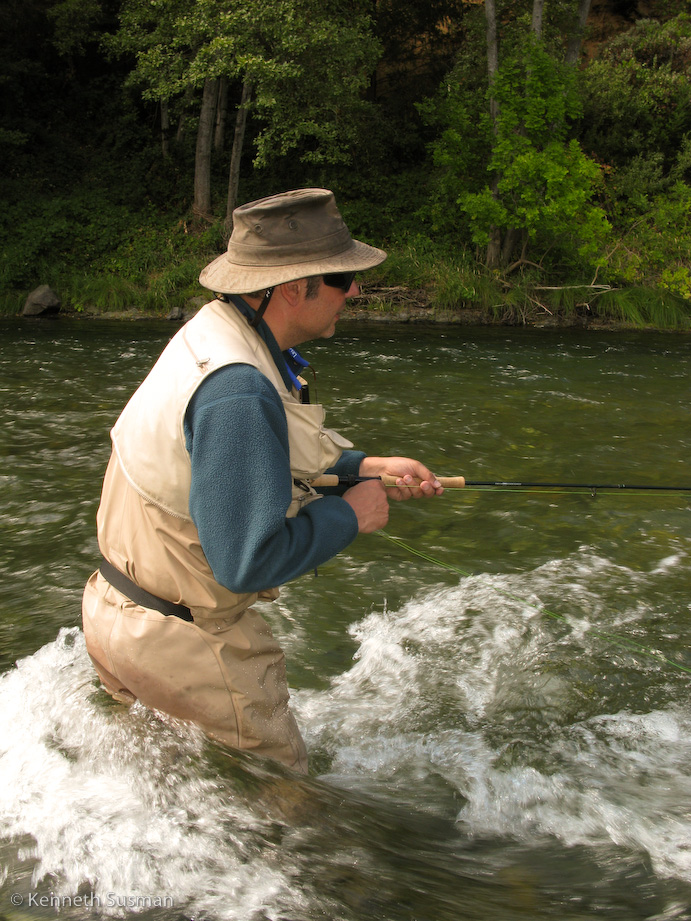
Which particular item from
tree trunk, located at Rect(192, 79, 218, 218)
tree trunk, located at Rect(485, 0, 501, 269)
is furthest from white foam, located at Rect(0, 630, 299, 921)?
tree trunk, located at Rect(192, 79, 218, 218)

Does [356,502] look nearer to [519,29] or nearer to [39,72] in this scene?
[519,29]

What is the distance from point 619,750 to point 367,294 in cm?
1619

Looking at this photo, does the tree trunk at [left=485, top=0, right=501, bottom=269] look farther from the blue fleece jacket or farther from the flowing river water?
the blue fleece jacket

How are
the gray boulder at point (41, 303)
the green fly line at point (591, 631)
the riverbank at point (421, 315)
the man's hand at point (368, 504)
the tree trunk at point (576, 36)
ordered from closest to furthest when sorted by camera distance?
1. the man's hand at point (368, 504)
2. the green fly line at point (591, 631)
3. the riverbank at point (421, 315)
4. the gray boulder at point (41, 303)
5. the tree trunk at point (576, 36)

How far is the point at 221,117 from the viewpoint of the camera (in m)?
25.2

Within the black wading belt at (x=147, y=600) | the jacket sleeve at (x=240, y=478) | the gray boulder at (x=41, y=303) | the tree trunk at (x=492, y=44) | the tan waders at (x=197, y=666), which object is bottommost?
the gray boulder at (x=41, y=303)

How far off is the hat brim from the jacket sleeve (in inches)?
11.6

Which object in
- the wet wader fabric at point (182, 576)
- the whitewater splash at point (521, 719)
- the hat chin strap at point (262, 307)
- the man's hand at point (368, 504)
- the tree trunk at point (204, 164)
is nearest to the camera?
the wet wader fabric at point (182, 576)

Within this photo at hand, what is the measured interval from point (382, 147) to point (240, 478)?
24.4 m

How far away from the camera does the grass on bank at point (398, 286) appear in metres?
17.9

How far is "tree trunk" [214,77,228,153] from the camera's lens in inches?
947

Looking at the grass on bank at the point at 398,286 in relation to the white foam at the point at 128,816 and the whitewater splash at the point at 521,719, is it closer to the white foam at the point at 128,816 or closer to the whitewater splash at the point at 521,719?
the whitewater splash at the point at 521,719

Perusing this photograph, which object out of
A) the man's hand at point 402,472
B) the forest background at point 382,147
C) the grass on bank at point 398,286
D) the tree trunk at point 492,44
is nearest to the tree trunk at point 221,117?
the forest background at point 382,147

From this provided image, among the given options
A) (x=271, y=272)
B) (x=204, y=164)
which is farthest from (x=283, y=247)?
(x=204, y=164)
